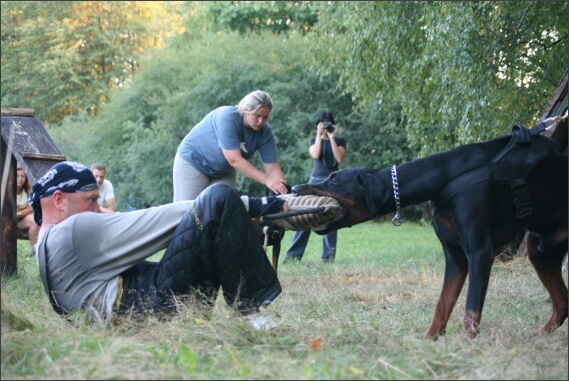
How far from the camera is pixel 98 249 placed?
469 cm

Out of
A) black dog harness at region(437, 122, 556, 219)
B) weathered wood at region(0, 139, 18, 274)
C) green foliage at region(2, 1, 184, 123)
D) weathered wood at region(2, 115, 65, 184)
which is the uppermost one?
black dog harness at region(437, 122, 556, 219)

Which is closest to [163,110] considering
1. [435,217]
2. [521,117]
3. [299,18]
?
[299,18]

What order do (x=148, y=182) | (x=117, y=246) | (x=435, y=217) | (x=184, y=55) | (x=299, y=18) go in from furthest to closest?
(x=299, y=18), (x=184, y=55), (x=148, y=182), (x=435, y=217), (x=117, y=246)

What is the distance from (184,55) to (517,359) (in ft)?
78.8

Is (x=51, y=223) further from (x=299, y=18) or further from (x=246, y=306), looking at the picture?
(x=299, y=18)

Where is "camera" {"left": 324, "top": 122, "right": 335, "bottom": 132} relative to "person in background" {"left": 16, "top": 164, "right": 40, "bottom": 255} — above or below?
above

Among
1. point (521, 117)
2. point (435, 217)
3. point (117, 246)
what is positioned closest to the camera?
point (117, 246)

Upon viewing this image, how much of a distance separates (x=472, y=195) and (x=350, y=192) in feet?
2.37

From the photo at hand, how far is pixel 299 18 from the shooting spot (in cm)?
3034

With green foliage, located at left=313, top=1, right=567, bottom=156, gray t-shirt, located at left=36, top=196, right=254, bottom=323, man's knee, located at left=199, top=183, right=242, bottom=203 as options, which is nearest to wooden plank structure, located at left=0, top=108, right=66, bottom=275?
gray t-shirt, located at left=36, top=196, right=254, bottom=323

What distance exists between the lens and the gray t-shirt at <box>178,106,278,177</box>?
24.1 ft

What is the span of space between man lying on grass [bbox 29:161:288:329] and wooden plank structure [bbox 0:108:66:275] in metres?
2.73

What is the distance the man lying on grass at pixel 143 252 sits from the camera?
4.66m

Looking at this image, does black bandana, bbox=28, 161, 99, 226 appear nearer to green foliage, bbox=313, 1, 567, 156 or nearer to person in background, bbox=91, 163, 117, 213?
green foliage, bbox=313, 1, 567, 156
